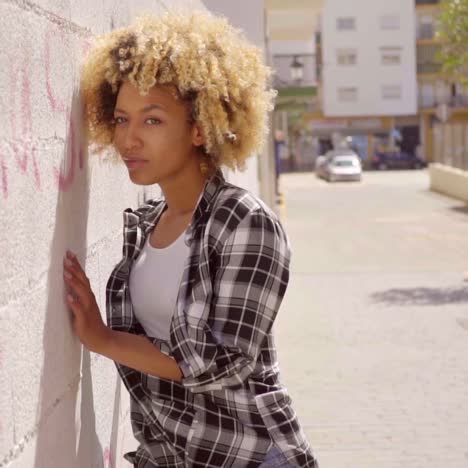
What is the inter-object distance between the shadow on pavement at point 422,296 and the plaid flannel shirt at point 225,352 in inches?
324

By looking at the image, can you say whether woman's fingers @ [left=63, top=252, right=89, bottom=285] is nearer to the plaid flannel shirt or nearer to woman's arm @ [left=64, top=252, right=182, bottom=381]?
woman's arm @ [left=64, top=252, right=182, bottom=381]

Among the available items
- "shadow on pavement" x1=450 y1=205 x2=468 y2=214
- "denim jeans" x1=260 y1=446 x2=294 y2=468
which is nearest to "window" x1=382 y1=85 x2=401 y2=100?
"shadow on pavement" x1=450 y1=205 x2=468 y2=214

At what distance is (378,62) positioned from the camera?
71000mm

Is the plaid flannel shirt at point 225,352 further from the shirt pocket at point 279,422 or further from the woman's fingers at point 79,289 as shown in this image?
the woman's fingers at point 79,289

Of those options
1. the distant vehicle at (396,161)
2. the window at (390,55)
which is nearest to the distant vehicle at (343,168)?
the distant vehicle at (396,161)

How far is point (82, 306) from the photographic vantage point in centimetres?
262

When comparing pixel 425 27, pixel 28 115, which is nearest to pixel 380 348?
pixel 28 115

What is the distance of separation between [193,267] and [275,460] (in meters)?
0.49

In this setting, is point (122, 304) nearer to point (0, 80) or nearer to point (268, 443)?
point (268, 443)

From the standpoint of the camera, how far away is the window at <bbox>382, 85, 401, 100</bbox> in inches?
2771

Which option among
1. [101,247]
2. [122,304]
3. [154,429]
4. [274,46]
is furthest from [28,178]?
[274,46]

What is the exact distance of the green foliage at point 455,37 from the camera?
13.5 metres

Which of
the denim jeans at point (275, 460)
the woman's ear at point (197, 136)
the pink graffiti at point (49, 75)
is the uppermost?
the pink graffiti at point (49, 75)

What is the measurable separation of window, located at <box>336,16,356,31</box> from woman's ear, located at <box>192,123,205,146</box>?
70814mm
